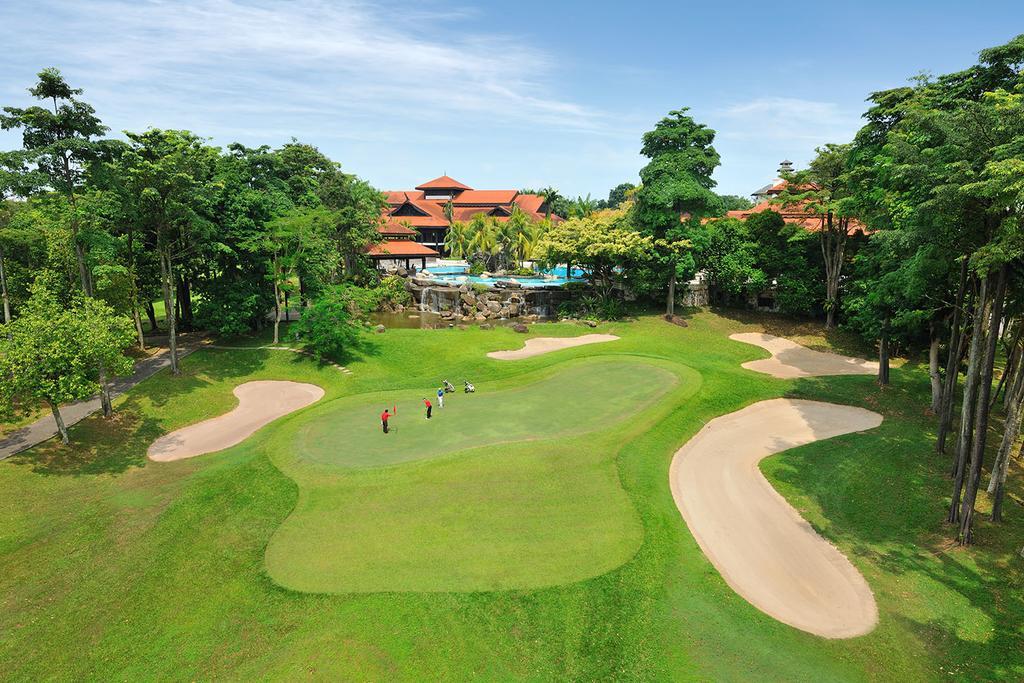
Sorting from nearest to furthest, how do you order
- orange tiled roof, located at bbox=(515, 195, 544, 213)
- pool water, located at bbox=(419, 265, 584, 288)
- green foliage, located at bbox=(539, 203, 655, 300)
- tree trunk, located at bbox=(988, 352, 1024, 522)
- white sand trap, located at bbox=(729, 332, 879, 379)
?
tree trunk, located at bbox=(988, 352, 1024, 522), white sand trap, located at bbox=(729, 332, 879, 379), green foliage, located at bbox=(539, 203, 655, 300), pool water, located at bbox=(419, 265, 584, 288), orange tiled roof, located at bbox=(515, 195, 544, 213)

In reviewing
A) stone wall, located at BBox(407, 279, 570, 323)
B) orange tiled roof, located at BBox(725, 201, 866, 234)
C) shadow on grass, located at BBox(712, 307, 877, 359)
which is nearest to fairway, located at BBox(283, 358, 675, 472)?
shadow on grass, located at BBox(712, 307, 877, 359)

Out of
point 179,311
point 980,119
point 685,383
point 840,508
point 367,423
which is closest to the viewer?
point 980,119

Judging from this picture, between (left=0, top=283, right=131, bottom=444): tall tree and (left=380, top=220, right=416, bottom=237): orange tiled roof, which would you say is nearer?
(left=0, top=283, right=131, bottom=444): tall tree

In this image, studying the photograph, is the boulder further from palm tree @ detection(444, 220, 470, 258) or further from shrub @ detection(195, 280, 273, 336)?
shrub @ detection(195, 280, 273, 336)

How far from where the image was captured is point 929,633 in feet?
53.0

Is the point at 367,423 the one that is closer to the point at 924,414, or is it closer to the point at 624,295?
the point at 924,414

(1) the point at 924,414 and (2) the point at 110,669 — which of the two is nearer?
(2) the point at 110,669

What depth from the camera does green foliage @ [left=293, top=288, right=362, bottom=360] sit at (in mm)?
42594

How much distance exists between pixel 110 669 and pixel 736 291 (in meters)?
60.1

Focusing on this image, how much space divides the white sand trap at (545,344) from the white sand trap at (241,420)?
1627 cm

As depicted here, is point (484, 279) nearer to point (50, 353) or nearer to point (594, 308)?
point (594, 308)

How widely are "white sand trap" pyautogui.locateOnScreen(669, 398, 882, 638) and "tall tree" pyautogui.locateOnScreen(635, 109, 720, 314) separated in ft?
86.8

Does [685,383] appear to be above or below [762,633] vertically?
above

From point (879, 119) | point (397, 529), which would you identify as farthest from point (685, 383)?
point (879, 119)
